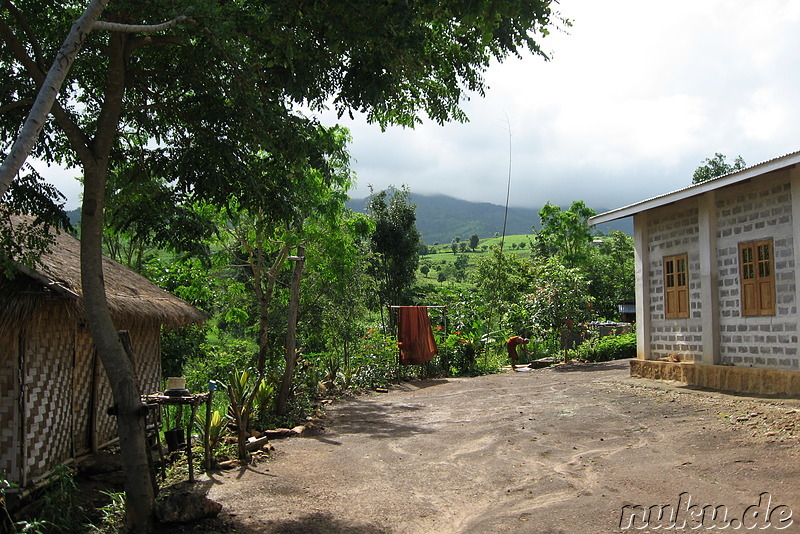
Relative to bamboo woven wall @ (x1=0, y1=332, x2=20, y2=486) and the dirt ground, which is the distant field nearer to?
the dirt ground

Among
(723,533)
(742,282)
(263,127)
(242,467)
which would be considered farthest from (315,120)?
(742,282)

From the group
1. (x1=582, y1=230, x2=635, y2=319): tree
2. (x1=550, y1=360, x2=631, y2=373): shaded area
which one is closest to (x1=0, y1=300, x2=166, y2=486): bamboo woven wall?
(x1=550, y1=360, x2=631, y2=373): shaded area

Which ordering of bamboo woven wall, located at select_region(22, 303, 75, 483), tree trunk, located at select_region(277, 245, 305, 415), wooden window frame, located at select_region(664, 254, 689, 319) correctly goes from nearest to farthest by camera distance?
bamboo woven wall, located at select_region(22, 303, 75, 483) → tree trunk, located at select_region(277, 245, 305, 415) → wooden window frame, located at select_region(664, 254, 689, 319)

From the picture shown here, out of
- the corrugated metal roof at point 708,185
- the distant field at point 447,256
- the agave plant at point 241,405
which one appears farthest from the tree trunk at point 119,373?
the distant field at point 447,256

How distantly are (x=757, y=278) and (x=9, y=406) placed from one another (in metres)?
11.0

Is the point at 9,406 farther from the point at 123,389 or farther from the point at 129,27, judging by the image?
the point at 129,27

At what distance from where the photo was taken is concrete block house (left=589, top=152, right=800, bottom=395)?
34.0 ft

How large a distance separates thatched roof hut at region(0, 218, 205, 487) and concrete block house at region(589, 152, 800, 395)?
9.29 meters

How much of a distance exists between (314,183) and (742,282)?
319 inches

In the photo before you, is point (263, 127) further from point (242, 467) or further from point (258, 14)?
point (242, 467)

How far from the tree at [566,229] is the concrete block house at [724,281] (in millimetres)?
23665


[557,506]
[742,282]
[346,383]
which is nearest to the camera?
[557,506]

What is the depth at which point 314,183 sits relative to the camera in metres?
12.9

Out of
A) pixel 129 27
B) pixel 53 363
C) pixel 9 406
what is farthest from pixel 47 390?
pixel 129 27
